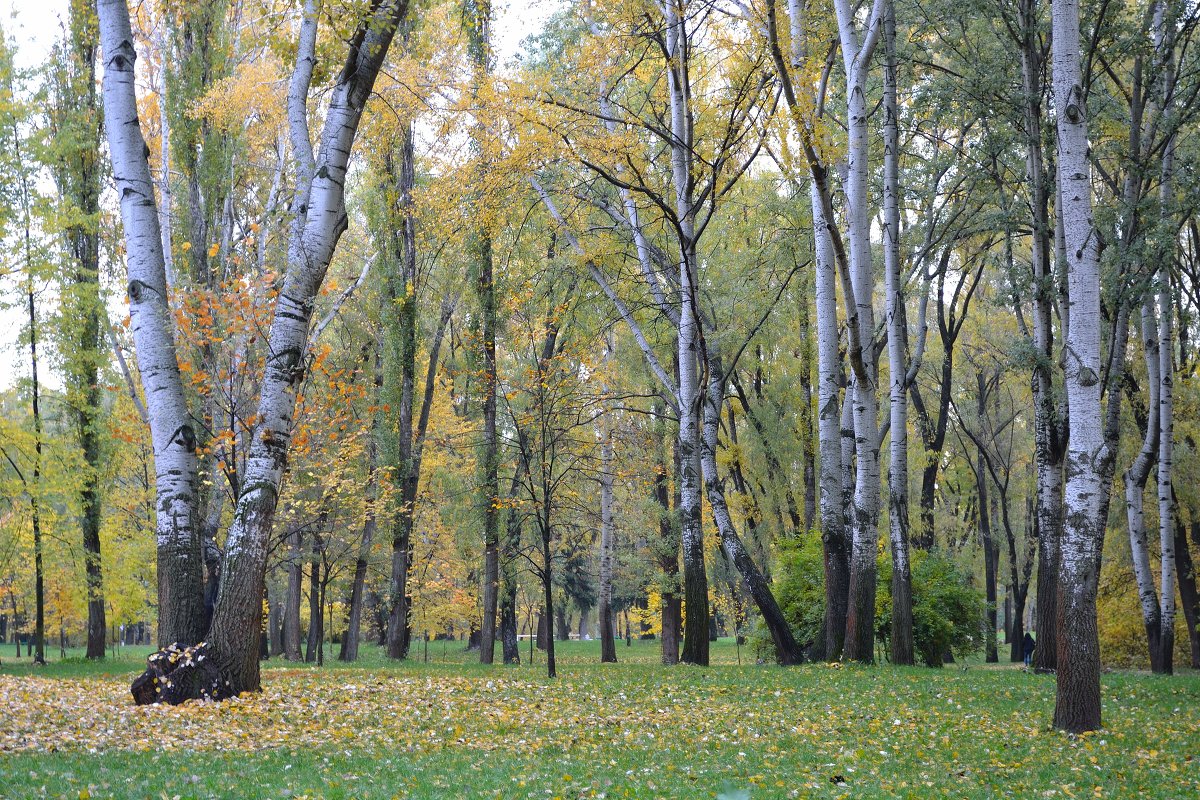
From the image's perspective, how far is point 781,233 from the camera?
19953 millimetres

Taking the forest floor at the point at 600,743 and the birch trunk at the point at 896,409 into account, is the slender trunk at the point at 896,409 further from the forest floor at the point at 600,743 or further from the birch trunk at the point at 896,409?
the forest floor at the point at 600,743

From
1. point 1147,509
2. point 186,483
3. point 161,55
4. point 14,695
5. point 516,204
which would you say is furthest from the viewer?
point 1147,509

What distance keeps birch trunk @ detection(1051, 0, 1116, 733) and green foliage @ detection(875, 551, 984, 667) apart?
27.9 feet

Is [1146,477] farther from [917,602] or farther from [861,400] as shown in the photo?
[861,400]

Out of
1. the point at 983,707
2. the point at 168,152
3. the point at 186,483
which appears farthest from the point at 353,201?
the point at 983,707

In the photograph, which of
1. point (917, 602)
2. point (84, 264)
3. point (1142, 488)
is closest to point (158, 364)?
point (917, 602)

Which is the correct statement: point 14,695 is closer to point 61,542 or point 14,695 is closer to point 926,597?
point 61,542

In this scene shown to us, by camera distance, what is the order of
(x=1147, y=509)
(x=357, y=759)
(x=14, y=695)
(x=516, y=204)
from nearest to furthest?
(x=357, y=759)
(x=14, y=695)
(x=516, y=204)
(x=1147, y=509)

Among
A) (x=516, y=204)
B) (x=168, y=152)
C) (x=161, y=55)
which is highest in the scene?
(x=161, y=55)

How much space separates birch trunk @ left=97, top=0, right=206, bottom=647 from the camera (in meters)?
9.30

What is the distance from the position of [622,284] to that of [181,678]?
12451mm

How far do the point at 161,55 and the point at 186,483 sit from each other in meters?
12.8

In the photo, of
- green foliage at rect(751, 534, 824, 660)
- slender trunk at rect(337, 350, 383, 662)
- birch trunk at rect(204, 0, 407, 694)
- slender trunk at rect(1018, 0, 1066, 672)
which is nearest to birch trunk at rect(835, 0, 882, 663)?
slender trunk at rect(1018, 0, 1066, 672)

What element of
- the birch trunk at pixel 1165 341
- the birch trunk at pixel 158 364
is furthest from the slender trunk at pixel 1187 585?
the birch trunk at pixel 158 364
